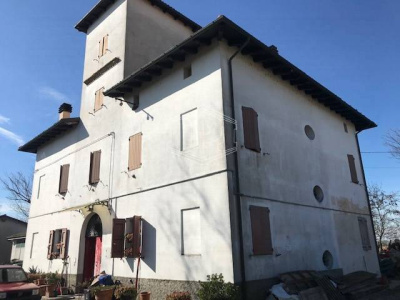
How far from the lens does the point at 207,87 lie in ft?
34.5

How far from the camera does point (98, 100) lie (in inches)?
637

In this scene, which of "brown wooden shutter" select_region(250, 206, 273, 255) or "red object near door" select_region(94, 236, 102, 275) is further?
"red object near door" select_region(94, 236, 102, 275)

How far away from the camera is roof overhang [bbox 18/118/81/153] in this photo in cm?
1736

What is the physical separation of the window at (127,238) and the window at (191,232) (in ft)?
6.96

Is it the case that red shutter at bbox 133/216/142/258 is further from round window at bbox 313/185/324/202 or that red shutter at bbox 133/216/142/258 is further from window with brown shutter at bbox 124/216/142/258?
round window at bbox 313/185/324/202

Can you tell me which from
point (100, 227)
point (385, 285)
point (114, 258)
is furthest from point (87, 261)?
point (385, 285)

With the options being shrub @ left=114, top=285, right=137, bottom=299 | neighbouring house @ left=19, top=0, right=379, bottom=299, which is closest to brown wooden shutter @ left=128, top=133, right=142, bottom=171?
neighbouring house @ left=19, top=0, right=379, bottom=299

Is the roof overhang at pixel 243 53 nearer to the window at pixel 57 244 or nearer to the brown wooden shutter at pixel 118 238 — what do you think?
the brown wooden shutter at pixel 118 238

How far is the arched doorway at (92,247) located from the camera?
14.3 m

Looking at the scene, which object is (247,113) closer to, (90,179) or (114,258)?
(114,258)

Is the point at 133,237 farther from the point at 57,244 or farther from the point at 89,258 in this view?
the point at 57,244

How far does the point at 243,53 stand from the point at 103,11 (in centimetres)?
1029

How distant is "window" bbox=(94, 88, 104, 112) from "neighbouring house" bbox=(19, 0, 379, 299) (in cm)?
12

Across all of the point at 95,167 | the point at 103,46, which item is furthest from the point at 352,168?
the point at 103,46
